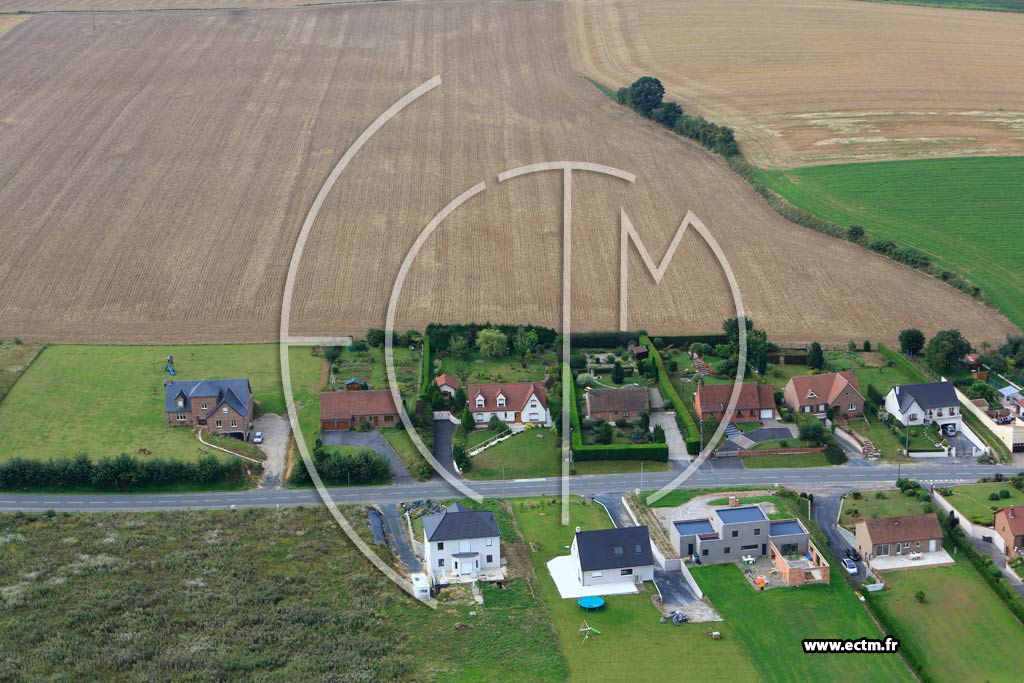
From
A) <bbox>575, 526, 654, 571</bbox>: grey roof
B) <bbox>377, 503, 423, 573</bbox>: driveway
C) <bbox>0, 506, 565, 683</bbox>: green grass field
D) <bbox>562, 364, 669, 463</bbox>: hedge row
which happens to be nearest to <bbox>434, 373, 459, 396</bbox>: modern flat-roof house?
<bbox>562, 364, 669, 463</bbox>: hedge row

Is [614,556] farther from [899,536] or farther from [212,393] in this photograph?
[212,393]

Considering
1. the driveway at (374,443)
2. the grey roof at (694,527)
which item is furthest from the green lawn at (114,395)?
the grey roof at (694,527)

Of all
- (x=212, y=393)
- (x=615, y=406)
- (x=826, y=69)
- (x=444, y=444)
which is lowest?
(x=444, y=444)

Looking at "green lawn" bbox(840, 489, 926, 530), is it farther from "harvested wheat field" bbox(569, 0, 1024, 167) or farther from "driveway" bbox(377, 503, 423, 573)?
"harvested wheat field" bbox(569, 0, 1024, 167)

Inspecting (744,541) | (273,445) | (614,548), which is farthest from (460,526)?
(273,445)

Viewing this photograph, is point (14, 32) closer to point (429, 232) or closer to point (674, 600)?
point (429, 232)

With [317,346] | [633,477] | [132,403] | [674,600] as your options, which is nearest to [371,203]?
[317,346]
